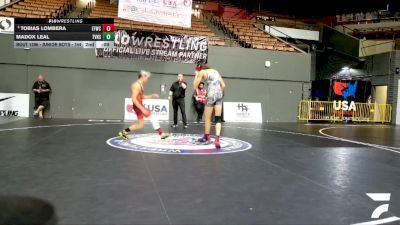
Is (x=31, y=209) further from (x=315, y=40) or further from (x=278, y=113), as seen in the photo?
(x=315, y=40)

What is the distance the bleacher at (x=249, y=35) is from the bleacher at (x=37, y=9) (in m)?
7.77

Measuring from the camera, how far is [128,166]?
480 cm

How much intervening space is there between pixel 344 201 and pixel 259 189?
0.85 m

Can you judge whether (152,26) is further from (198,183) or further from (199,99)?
(198,183)

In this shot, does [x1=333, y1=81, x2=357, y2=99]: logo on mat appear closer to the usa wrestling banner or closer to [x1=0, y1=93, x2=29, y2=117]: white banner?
the usa wrestling banner

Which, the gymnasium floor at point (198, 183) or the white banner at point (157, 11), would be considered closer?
the gymnasium floor at point (198, 183)

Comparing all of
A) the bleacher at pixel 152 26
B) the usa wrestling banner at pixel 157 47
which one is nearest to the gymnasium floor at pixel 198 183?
the usa wrestling banner at pixel 157 47

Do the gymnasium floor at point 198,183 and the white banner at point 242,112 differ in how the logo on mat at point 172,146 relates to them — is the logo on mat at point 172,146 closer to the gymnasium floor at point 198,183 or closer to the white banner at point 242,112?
the gymnasium floor at point 198,183

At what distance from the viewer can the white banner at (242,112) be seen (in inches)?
619

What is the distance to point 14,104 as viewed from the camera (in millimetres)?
13547

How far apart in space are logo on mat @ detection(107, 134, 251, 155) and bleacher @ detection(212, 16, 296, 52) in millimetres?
10522

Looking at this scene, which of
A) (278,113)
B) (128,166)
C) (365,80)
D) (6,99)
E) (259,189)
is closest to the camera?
(259,189)

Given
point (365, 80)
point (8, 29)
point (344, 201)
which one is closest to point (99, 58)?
point (8, 29)
